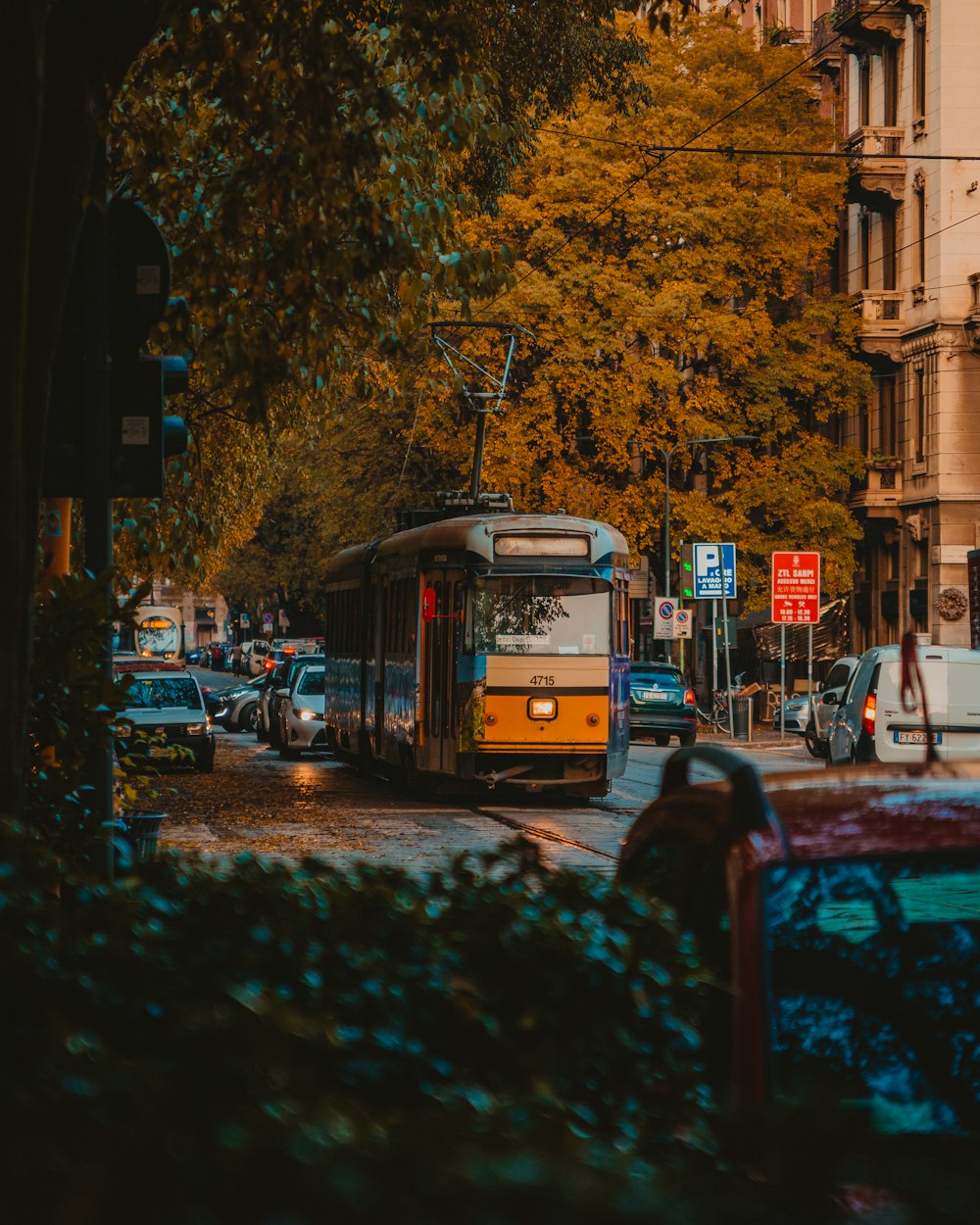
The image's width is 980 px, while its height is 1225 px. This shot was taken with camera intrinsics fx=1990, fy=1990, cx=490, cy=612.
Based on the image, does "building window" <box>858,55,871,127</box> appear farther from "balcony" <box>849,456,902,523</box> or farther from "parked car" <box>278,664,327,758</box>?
"parked car" <box>278,664,327,758</box>

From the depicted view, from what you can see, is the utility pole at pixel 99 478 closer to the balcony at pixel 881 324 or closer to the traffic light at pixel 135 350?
the traffic light at pixel 135 350

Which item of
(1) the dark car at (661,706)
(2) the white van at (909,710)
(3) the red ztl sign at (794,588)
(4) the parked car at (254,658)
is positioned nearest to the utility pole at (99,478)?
(2) the white van at (909,710)

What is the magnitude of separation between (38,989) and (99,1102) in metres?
0.68

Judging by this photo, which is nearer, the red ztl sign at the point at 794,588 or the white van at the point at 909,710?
the white van at the point at 909,710

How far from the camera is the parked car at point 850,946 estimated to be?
366 cm

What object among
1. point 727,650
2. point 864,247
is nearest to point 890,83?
point 864,247

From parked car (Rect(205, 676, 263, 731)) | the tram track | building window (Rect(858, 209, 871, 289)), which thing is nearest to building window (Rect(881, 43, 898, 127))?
building window (Rect(858, 209, 871, 289))

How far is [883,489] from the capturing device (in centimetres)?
4747

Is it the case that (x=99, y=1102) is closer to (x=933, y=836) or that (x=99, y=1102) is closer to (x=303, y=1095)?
(x=303, y=1095)

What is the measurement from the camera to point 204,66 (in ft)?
29.6

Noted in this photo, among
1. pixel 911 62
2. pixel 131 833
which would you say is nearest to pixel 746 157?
pixel 911 62

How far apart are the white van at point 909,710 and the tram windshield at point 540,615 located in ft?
11.0

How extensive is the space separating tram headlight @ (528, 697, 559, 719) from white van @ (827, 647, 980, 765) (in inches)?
151

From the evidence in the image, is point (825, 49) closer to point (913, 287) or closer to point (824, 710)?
point (913, 287)
